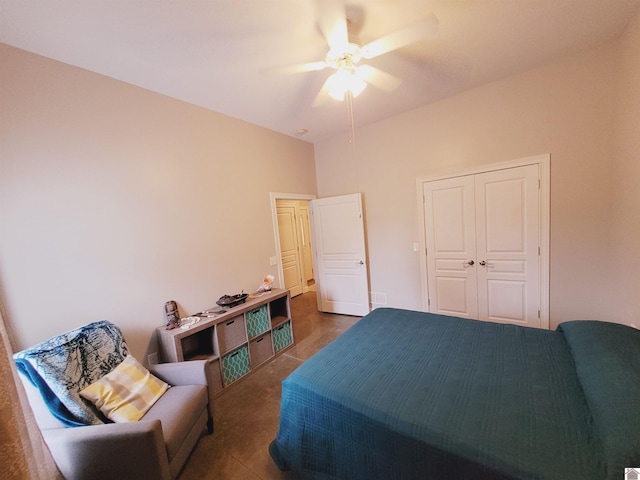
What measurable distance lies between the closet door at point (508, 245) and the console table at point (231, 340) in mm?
A: 2513

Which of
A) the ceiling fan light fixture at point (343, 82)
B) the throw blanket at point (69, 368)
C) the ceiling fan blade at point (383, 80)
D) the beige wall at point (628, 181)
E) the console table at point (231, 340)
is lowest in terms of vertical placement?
the console table at point (231, 340)

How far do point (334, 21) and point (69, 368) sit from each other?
2537 mm

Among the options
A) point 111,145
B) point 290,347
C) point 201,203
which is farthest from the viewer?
point 290,347

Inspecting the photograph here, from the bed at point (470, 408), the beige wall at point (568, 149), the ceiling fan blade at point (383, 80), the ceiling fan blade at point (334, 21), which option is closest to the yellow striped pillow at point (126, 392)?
the bed at point (470, 408)

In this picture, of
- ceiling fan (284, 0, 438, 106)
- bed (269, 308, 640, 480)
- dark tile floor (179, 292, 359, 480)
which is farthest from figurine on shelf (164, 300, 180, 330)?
ceiling fan (284, 0, 438, 106)

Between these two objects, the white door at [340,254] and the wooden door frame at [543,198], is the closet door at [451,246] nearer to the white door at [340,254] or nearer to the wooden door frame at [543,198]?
the wooden door frame at [543,198]

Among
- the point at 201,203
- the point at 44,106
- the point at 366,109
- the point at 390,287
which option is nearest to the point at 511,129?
the point at 366,109

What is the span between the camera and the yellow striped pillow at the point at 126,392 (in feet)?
4.85

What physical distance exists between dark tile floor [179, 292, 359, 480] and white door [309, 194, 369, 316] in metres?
0.91

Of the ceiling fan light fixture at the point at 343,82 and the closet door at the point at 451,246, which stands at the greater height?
the ceiling fan light fixture at the point at 343,82

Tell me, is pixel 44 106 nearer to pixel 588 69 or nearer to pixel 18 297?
pixel 18 297

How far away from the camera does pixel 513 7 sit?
5.50ft

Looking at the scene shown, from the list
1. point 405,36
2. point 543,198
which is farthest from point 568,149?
point 405,36

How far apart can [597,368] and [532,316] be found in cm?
197
